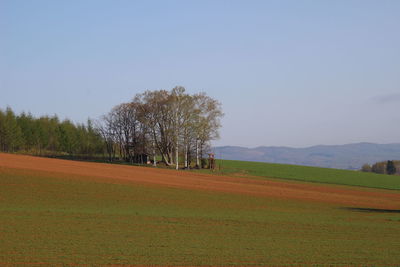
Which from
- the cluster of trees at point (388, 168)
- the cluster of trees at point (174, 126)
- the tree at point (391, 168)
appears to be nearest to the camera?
the cluster of trees at point (174, 126)

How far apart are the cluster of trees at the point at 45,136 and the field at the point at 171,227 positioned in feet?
182

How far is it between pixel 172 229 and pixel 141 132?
3023 inches

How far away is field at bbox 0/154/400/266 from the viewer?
17.1m

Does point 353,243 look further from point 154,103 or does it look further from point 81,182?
point 154,103

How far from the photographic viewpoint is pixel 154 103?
302 feet

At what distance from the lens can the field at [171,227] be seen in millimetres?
A: 17125

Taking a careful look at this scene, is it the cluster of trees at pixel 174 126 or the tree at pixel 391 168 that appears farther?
the tree at pixel 391 168

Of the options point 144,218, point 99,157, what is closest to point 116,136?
point 99,157

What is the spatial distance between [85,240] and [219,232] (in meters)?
7.21

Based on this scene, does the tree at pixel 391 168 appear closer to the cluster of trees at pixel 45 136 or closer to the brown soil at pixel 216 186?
the cluster of trees at pixel 45 136

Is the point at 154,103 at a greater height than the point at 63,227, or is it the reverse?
the point at 154,103

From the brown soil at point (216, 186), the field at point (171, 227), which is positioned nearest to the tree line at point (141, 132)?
the brown soil at point (216, 186)

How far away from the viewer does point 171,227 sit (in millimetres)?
25078

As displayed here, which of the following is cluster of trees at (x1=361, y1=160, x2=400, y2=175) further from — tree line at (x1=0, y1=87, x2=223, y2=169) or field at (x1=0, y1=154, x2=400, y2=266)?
field at (x1=0, y1=154, x2=400, y2=266)
